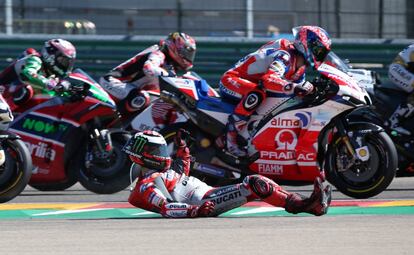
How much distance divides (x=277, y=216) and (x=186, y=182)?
2.45 feet

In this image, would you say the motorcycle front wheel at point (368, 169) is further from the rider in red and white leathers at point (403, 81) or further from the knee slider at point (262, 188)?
the knee slider at point (262, 188)

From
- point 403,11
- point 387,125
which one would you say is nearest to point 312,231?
point 387,125

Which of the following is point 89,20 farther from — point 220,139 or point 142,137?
point 142,137

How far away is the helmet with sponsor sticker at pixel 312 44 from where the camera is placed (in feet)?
34.3

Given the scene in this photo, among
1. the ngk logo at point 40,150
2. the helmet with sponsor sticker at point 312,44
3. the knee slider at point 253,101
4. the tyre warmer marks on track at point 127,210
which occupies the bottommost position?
the tyre warmer marks on track at point 127,210

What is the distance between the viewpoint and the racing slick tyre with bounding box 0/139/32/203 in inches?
390

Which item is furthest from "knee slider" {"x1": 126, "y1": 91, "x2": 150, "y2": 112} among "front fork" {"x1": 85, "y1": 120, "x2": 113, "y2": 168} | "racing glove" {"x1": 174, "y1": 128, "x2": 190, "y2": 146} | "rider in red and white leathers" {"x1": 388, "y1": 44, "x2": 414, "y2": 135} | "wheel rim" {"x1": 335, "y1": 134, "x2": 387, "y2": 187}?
"wheel rim" {"x1": 335, "y1": 134, "x2": 387, "y2": 187}

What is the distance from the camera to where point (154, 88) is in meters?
12.5

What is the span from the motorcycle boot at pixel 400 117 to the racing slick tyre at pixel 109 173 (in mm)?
2623

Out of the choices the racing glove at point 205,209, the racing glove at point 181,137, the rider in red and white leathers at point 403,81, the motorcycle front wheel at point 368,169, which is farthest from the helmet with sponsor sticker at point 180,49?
the racing glove at point 205,209

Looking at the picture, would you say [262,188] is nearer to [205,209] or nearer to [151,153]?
[205,209]

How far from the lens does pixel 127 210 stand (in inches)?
371

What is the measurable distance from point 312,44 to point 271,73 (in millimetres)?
491

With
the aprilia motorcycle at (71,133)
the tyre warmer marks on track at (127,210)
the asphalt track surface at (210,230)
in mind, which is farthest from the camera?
the aprilia motorcycle at (71,133)
